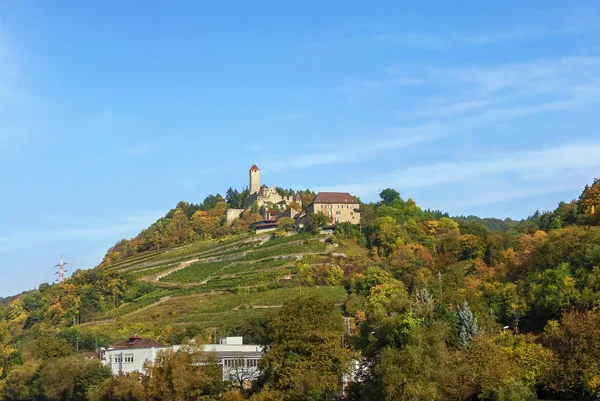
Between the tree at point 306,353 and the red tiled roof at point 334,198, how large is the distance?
Answer: 7016cm

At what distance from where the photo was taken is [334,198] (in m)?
119

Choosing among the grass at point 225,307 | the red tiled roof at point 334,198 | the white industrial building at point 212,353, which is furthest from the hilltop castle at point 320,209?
the white industrial building at point 212,353

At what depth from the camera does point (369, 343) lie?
45062 millimetres

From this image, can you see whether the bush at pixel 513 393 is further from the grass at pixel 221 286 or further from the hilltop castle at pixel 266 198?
the hilltop castle at pixel 266 198

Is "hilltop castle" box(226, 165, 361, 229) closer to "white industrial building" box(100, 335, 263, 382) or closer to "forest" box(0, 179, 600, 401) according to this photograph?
"forest" box(0, 179, 600, 401)

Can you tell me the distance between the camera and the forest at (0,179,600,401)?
41.3 metres

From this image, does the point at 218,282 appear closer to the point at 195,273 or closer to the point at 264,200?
the point at 195,273

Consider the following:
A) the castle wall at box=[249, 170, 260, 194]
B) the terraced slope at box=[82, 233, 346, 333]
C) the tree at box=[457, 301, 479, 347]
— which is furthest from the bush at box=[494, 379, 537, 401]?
the castle wall at box=[249, 170, 260, 194]

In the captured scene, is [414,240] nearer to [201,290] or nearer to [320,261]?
[320,261]

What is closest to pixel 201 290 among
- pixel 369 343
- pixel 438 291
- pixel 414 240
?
pixel 414 240

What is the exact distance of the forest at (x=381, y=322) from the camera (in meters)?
41.3

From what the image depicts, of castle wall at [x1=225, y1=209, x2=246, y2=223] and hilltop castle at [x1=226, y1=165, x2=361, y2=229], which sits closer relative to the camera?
hilltop castle at [x1=226, y1=165, x2=361, y2=229]

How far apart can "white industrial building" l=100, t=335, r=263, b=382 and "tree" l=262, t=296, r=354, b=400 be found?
6.02m

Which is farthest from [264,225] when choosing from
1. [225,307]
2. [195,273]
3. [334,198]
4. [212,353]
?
[212,353]
